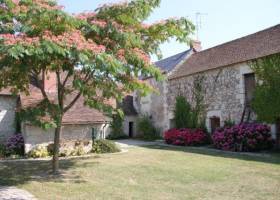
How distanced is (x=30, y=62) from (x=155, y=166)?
562cm

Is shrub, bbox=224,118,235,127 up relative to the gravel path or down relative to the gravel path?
up

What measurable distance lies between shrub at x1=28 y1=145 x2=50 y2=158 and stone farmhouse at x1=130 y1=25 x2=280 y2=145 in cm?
920

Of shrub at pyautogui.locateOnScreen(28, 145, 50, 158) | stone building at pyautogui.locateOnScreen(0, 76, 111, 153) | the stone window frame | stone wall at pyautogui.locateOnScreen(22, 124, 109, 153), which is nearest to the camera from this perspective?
shrub at pyautogui.locateOnScreen(28, 145, 50, 158)

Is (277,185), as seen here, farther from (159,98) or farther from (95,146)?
(159,98)

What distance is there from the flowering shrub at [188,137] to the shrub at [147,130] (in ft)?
15.9

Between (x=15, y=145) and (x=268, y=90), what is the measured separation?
40.9 feet

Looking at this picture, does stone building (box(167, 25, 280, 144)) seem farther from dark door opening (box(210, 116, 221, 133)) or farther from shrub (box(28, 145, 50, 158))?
shrub (box(28, 145, 50, 158))

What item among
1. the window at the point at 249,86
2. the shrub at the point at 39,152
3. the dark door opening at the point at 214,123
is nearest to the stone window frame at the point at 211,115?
the dark door opening at the point at 214,123

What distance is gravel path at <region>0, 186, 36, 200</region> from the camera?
745 cm

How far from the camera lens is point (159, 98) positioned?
89.1ft

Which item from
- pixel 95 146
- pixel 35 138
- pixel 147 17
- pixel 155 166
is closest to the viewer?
pixel 147 17

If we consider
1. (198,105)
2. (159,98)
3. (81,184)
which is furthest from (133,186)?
(159,98)

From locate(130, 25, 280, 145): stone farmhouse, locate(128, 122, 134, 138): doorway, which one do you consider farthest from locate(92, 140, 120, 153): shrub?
locate(128, 122, 134, 138): doorway

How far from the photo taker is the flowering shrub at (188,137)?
68.6 feet
